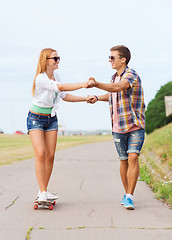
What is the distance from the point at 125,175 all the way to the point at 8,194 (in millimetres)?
2212

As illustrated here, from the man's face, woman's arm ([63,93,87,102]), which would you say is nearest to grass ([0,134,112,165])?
woman's arm ([63,93,87,102])

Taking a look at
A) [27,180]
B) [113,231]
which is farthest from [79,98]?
[27,180]

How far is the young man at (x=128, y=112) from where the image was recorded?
523 cm

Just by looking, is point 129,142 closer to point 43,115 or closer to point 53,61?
point 43,115

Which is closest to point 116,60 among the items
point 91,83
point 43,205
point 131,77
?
point 131,77

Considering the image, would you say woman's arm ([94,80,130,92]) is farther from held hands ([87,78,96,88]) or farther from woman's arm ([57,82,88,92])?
woman's arm ([57,82,88,92])

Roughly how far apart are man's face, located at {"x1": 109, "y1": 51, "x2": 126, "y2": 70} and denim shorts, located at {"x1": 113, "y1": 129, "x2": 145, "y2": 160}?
1.00 metres

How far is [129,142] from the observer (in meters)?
5.36

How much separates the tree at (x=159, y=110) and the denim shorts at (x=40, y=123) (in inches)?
685

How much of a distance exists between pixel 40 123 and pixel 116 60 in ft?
4.74

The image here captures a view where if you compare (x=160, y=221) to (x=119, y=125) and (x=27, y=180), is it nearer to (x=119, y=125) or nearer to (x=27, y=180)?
(x=119, y=125)

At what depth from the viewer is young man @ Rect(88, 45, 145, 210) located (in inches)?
206

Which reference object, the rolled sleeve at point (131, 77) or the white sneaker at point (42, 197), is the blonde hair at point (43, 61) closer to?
the rolled sleeve at point (131, 77)

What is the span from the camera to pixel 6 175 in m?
9.38
